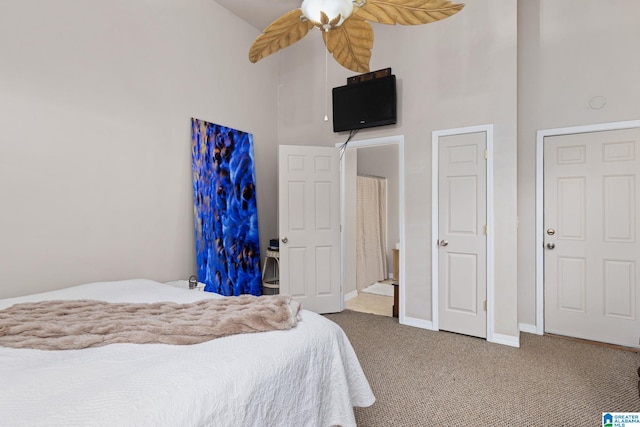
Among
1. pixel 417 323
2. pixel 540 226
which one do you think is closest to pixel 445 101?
pixel 540 226

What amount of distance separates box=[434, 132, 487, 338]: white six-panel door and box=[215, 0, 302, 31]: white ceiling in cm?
220

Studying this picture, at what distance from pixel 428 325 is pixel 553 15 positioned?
326 centimetres

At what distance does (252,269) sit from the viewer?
3.77m

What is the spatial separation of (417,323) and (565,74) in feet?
9.24

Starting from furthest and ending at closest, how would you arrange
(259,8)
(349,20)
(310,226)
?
(310,226) → (259,8) → (349,20)

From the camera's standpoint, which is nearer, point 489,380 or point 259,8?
point 489,380

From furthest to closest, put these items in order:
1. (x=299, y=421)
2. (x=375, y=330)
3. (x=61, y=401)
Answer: (x=375, y=330) < (x=299, y=421) < (x=61, y=401)

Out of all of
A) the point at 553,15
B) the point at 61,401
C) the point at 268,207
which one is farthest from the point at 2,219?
the point at 553,15

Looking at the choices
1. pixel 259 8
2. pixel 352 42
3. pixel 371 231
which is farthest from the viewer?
pixel 371 231

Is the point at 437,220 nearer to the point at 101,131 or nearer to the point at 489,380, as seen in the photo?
the point at 489,380

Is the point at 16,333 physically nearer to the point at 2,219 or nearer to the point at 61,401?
the point at 61,401

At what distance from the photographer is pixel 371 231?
5.30m

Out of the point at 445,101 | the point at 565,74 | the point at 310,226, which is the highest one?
the point at 565,74

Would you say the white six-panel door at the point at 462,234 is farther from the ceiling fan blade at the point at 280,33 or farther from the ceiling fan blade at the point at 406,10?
the ceiling fan blade at the point at 280,33
